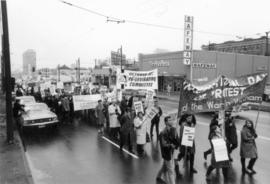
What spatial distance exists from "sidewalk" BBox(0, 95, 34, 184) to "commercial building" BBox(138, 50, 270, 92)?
24.4 meters

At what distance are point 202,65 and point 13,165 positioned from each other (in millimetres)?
29333

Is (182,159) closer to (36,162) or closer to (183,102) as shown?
(183,102)

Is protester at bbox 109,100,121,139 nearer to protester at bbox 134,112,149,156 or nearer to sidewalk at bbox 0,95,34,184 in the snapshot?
protester at bbox 134,112,149,156

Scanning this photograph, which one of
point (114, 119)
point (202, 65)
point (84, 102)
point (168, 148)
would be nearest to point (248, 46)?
point (202, 65)

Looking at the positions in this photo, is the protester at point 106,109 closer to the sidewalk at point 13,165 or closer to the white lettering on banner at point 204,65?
the sidewalk at point 13,165

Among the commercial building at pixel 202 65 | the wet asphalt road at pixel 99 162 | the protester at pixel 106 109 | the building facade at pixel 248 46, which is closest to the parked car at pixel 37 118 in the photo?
the wet asphalt road at pixel 99 162

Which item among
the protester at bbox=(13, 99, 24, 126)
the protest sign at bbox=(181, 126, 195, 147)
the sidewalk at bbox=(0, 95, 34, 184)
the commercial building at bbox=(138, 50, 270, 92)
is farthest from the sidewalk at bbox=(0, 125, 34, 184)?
the commercial building at bbox=(138, 50, 270, 92)

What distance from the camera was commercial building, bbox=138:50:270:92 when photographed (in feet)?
111

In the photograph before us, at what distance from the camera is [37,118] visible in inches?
488

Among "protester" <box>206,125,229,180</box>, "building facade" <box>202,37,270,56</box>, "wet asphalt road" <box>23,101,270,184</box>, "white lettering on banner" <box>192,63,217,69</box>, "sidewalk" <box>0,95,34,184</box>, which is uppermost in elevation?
"building facade" <box>202,37,270,56</box>

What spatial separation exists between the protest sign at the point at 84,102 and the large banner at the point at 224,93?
8.40 metres

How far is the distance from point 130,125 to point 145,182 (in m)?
2.81

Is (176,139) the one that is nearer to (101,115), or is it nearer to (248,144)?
(248,144)

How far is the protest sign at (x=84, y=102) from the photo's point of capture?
1445 centimetres
